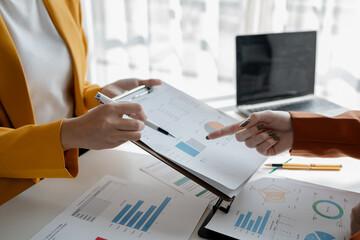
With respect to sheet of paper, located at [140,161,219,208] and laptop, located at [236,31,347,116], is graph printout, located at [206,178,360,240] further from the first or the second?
laptop, located at [236,31,347,116]

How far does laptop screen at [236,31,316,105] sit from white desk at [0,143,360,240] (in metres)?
0.47

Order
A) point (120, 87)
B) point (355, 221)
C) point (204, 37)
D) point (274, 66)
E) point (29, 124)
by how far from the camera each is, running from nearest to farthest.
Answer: point (355, 221) < point (29, 124) < point (120, 87) < point (274, 66) < point (204, 37)

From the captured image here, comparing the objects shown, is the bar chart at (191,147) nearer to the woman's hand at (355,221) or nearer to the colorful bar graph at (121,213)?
the colorful bar graph at (121,213)

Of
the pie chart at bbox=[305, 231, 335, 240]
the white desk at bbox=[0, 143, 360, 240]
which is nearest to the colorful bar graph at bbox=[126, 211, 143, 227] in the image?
the white desk at bbox=[0, 143, 360, 240]

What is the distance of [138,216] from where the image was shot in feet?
2.50

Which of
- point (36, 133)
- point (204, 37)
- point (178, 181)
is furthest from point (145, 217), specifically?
point (204, 37)

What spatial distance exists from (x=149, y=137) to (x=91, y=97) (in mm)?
423

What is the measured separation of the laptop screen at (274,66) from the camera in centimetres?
133

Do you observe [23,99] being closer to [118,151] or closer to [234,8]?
[118,151]

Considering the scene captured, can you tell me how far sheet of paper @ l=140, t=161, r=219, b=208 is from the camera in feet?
2.81

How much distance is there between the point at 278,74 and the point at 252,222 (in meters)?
0.83

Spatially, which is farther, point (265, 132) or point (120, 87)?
point (120, 87)

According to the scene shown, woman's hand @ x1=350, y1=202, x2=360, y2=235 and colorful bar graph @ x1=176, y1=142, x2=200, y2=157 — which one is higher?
colorful bar graph @ x1=176, y1=142, x2=200, y2=157

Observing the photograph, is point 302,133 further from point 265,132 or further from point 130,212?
point 130,212
